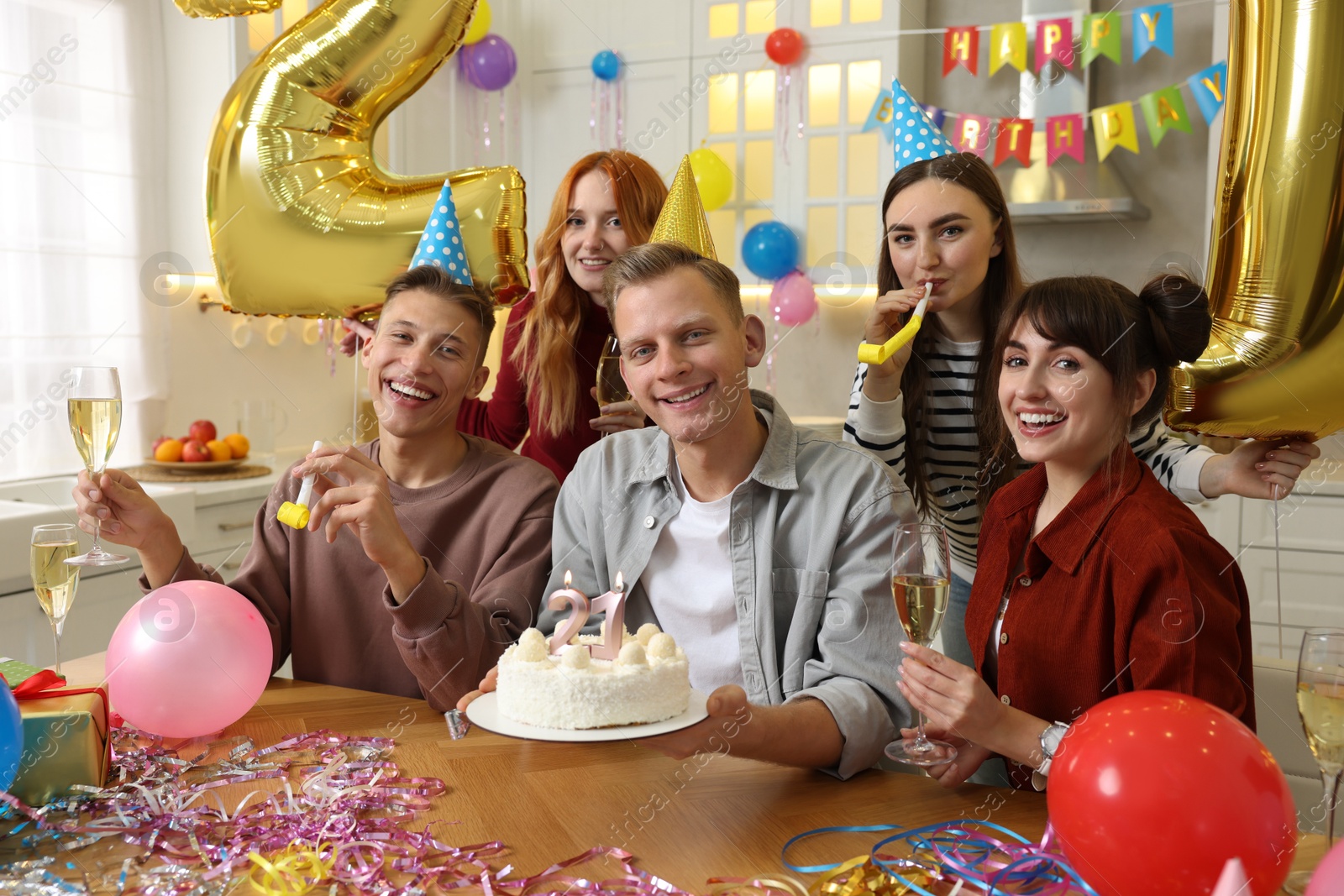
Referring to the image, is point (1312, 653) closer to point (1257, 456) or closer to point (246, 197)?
point (1257, 456)

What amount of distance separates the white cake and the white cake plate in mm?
11

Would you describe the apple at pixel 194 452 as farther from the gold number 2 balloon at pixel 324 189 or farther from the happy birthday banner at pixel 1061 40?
the happy birthday banner at pixel 1061 40

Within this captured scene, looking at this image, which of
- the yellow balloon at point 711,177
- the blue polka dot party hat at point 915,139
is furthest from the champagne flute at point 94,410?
the yellow balloon at point 711,177

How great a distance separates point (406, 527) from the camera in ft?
5.48

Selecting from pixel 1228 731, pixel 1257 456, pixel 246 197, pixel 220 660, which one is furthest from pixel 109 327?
pixel 1228 731

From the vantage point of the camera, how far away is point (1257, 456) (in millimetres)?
1468

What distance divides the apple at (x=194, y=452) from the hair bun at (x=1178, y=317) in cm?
277

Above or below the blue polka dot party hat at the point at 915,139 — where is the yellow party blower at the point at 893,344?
below

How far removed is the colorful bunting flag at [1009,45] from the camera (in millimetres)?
3908

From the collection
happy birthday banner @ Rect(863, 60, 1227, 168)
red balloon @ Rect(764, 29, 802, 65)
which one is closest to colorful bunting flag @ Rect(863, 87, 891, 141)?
happy birthday banner @ Rect(863, 60, 1227, 168)

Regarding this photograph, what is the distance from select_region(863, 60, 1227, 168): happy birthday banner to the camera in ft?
12.3

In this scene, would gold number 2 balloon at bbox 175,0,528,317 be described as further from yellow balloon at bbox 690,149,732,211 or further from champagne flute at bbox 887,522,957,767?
yellow balloon at bbox 690,149,732,211

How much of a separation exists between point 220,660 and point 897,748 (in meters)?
0.76

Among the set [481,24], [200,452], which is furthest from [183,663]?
[481,24]
